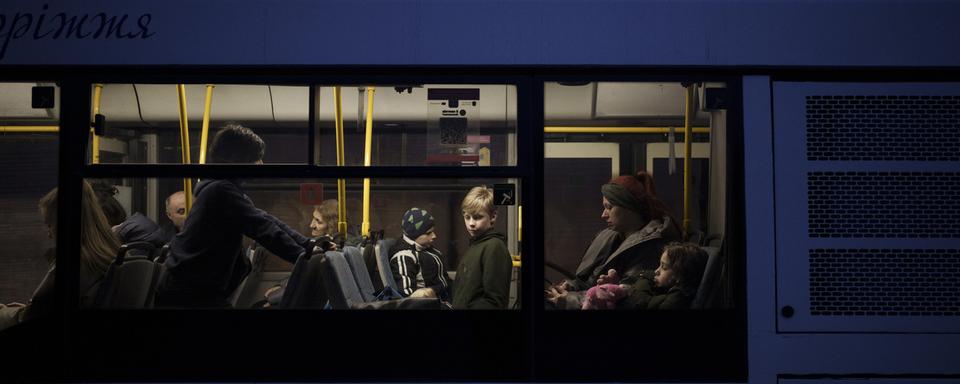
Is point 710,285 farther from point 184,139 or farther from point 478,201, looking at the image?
point 184,139

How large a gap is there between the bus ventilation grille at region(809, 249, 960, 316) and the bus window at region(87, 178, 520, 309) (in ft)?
3.84

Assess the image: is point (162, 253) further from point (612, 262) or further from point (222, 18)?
point (612, 262)

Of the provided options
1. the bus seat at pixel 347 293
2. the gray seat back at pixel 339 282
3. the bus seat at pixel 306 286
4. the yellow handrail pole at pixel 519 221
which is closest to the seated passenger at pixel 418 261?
the bus seat at pixel 347 293

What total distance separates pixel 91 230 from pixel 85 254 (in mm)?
130

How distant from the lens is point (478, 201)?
3.45 meters

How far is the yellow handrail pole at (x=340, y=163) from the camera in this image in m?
3.18

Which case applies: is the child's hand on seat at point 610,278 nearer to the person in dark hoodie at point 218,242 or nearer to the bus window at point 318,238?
the bus window at point 318,238

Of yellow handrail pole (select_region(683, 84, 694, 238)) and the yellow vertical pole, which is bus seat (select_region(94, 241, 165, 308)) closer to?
the yellow vertical pole

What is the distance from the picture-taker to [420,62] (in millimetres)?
2773

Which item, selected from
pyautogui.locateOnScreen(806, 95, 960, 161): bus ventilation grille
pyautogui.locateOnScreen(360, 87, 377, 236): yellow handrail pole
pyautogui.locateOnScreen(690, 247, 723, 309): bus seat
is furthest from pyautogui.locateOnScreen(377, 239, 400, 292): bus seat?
pyautogui.locateOnScreen(806, 95, 960, 161): bus ventilation grille

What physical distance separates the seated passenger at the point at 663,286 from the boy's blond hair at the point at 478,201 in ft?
2.17

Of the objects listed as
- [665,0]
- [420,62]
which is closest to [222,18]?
[420,62]

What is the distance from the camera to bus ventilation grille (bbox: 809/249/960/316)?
276 cm

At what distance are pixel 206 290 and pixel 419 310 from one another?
0.92m
